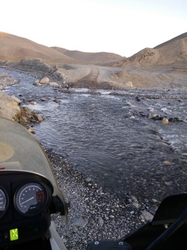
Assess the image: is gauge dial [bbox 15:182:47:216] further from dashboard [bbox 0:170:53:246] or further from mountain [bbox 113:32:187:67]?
mountain [bbox 113:32:187:67]

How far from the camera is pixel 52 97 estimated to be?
1581 centimetres

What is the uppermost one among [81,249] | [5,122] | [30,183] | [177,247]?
[5,122]

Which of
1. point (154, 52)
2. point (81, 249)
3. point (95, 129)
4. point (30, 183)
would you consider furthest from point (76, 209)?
point (154, 52)

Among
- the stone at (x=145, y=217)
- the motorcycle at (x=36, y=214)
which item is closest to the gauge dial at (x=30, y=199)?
the motorcycle at (x=36, y=214)

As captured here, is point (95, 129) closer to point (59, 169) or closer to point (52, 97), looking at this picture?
point (59, 169)

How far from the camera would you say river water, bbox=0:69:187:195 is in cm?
584

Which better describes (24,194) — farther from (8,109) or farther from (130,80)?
(130,80)

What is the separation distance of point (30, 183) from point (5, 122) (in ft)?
3.02

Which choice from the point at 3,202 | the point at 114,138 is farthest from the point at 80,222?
the point at 114,138

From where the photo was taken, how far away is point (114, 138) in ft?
27.3

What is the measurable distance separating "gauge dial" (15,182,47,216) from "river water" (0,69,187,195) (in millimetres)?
3245

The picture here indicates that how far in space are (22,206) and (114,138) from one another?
6507 millimetres

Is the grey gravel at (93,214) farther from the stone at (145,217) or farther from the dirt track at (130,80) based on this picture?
the dirt track at (130,80)

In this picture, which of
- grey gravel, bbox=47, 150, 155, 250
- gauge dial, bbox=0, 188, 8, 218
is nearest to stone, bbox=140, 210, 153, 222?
grey gravel, bbox=47, 150, 155, 250
